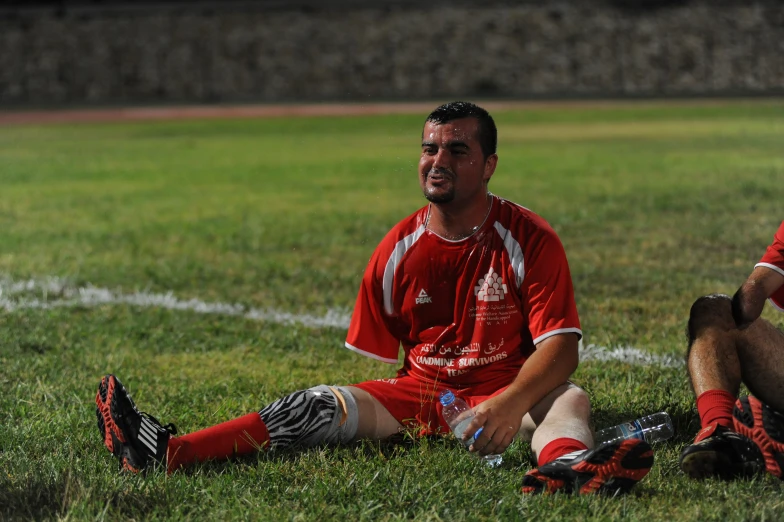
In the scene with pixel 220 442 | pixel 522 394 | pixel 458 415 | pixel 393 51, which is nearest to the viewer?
pixel 522 394

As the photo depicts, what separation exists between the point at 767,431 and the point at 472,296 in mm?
988

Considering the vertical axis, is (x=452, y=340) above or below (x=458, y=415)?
above

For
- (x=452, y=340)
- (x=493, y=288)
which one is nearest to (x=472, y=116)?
(x=493, y=288)

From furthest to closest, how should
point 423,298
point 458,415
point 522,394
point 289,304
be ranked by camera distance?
point 289,304
point 423,298
point 458,415
point 522,394

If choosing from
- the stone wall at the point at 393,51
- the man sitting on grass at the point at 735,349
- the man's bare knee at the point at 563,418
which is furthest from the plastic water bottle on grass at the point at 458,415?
the stone wall at the point at 393,51

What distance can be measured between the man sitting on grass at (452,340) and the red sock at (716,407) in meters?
0.35

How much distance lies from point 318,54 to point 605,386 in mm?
41286

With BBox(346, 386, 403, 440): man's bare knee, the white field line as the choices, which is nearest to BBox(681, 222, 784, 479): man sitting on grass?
BBox(346, 386, 403, 440): man's bare knee

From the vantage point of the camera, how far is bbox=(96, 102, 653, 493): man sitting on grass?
3287 mm

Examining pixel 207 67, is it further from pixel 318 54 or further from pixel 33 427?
pixel 33 427

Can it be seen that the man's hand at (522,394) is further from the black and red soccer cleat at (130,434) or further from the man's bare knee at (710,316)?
the black and red soccer cleat at (130,434)

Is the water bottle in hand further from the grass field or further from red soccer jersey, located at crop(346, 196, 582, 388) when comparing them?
red soccer jersey, located at crop(346, 196, 582, 388)

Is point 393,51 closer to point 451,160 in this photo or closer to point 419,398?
point 419,398

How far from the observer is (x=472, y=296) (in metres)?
3.53
